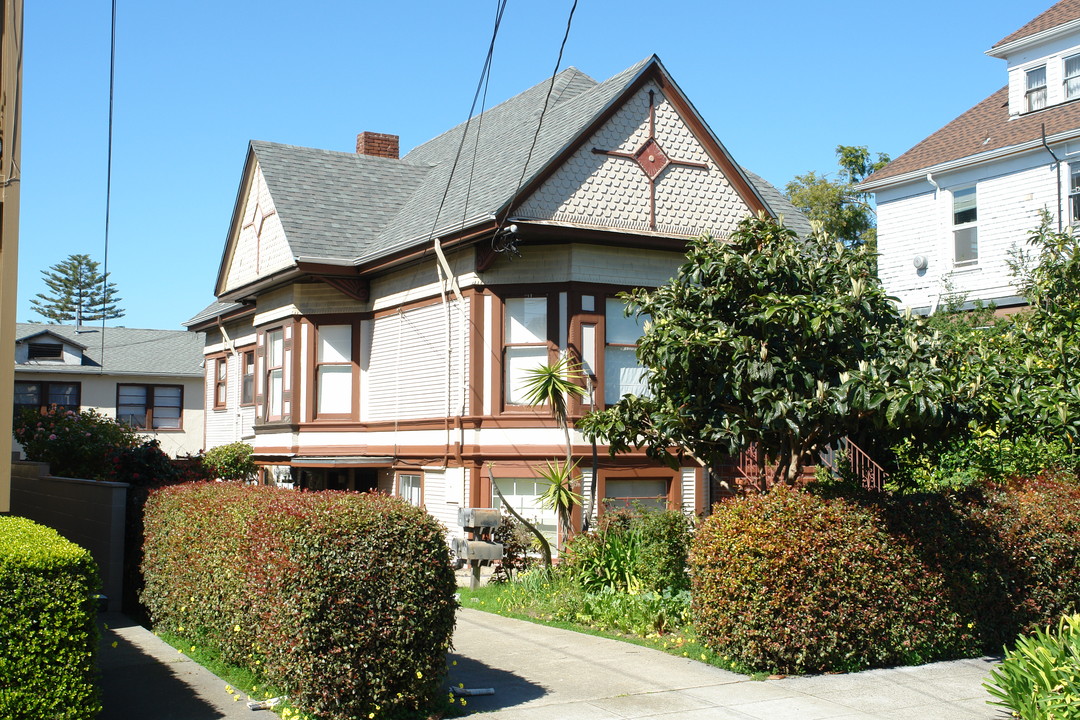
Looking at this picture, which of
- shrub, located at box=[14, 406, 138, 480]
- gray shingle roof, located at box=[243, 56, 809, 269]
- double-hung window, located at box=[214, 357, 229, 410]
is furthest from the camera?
double-hung window, located at box=[214, 357, 229, 410]

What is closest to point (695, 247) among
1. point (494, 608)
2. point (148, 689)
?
point (494, 608)

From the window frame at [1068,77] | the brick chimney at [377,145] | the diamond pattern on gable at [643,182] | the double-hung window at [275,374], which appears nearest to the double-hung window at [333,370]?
the double-hung window at [275,374]

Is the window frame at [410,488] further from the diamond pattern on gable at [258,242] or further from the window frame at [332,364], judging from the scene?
the diamond pattern on gable at [258,242]

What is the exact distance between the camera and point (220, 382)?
2830cm

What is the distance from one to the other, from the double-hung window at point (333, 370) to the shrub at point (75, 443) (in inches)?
177

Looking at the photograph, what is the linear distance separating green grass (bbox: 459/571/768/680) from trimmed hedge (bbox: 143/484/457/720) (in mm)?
2850

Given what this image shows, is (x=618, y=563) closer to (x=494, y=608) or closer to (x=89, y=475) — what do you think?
(x=494, y=608)

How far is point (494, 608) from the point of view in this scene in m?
12.7

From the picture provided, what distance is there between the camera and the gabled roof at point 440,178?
17203 millimetres

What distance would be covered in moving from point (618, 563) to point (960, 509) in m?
3.98

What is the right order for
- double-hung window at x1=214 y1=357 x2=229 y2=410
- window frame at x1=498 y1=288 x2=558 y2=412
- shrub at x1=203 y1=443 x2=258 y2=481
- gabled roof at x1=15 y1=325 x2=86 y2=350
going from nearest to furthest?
window frame at x1=498 y1=288 x2=558 y2=412, shrub at x1=203 y1=443 x2=258 y2=481, double-hung window at x1=214 y1=357 x2=229 y2=410, gabled roof at x1=15 y1=325 x2=86 y2=350

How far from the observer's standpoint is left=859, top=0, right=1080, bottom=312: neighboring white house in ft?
72.6

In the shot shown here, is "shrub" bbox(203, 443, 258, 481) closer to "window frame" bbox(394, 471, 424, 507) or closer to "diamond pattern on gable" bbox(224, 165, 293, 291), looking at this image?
"window frame" bbox(394, 471, 424, 507)

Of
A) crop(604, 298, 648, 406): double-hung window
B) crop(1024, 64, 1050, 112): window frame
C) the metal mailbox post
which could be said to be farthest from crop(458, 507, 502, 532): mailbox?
crop(1024, 64, 1050, 112): window frame
